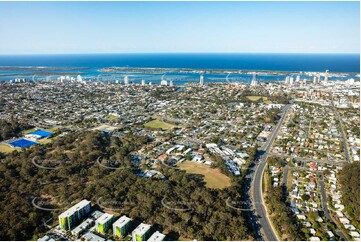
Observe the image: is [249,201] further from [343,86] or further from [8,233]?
[343,86]

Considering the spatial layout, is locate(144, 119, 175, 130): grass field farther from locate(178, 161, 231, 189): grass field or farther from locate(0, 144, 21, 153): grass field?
locate(0, 144, 21, 153): grass field

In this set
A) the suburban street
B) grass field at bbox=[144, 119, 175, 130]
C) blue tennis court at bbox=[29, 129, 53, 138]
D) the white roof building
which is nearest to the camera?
the white roof building

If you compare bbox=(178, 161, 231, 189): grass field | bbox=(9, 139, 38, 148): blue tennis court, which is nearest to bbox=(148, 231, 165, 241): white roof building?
bbox=(178, 161, 231, 189): grass field

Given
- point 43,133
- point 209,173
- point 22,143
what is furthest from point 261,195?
point 43,133

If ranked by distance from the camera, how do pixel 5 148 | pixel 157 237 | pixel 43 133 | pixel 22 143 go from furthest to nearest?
1. pixel 43 133
2. pixel 22 143
3. pixel 5 148
4. pixel 157 237

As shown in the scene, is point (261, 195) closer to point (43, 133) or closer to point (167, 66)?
point (43, 133)

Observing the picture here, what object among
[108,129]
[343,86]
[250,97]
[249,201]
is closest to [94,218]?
[249,201]

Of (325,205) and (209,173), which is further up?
(209,173)

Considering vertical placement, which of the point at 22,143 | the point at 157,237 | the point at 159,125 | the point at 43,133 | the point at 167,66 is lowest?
the point at 157,237

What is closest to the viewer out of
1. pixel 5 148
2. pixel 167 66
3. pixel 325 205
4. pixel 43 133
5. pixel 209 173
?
pixel 325 205

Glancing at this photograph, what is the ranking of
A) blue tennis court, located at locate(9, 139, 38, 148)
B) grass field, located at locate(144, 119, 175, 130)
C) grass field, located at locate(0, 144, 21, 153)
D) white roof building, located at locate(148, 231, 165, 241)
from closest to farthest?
white roof building, located at locate(148, 231, 165, 241) → grass field, located at locate(0, 144, 21, 153) → blue tennis court, located at locate(9, 139, 38, 148) → grass field, located at locate(144, 119, 175, 130)
